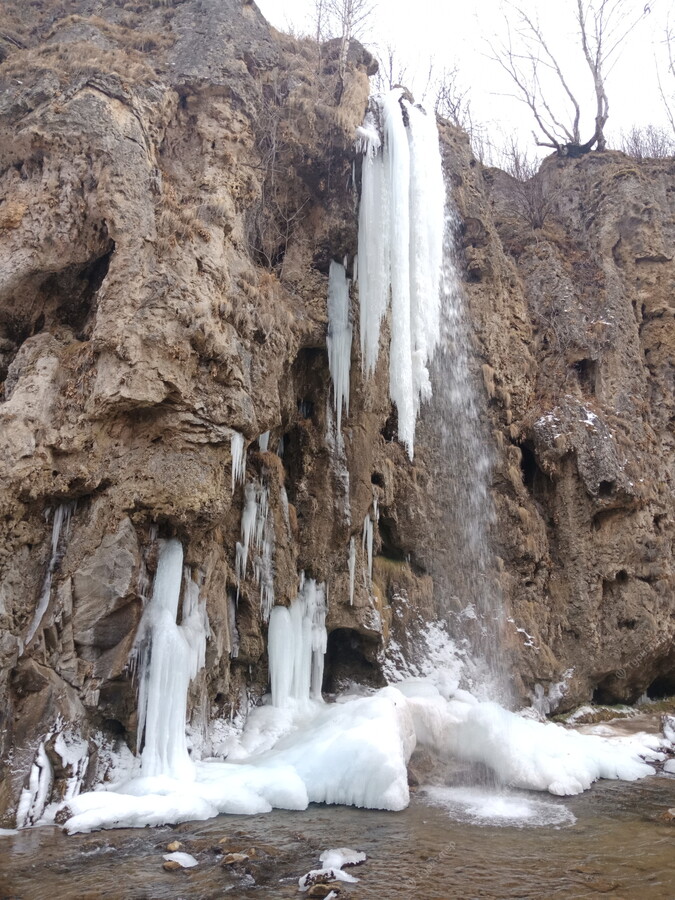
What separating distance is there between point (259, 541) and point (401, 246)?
531cm

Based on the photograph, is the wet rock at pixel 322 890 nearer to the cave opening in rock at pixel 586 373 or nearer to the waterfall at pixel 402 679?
the waterfall at pixel 402 679

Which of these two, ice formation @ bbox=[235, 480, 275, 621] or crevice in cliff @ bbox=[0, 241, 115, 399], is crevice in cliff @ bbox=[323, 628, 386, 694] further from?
crevice in cliff @ bbox=[0, 241, 115, 399]

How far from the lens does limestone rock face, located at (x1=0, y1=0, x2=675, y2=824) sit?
7336 millimetres

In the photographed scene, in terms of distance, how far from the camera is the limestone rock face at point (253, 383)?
A: 24.1 ft

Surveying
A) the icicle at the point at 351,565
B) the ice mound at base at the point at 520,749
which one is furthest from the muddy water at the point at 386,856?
the icicle at the point at 351,565

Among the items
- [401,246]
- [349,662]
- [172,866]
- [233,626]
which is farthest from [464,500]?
[172,866]

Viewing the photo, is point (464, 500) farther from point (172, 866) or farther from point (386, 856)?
point (172, 866)

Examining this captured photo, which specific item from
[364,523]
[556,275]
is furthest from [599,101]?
[364,523]

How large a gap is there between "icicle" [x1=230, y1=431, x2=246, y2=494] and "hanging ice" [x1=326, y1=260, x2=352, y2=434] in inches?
112

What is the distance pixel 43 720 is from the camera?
648cm

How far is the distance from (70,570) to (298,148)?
7521mm

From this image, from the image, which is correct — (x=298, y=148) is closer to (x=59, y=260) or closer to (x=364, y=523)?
(x=59, y=260)

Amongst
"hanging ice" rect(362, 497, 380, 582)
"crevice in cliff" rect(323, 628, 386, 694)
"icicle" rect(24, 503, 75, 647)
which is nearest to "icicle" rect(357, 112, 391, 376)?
"hanging ice" rect(362, 497, 380, 582)

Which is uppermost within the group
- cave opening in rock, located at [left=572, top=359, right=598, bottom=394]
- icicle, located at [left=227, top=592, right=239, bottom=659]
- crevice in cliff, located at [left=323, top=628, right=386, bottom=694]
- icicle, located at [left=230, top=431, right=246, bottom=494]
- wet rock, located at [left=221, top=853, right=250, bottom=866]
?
cave opening in rock, located at [left=572, top=359, right=598, bottom=394]
